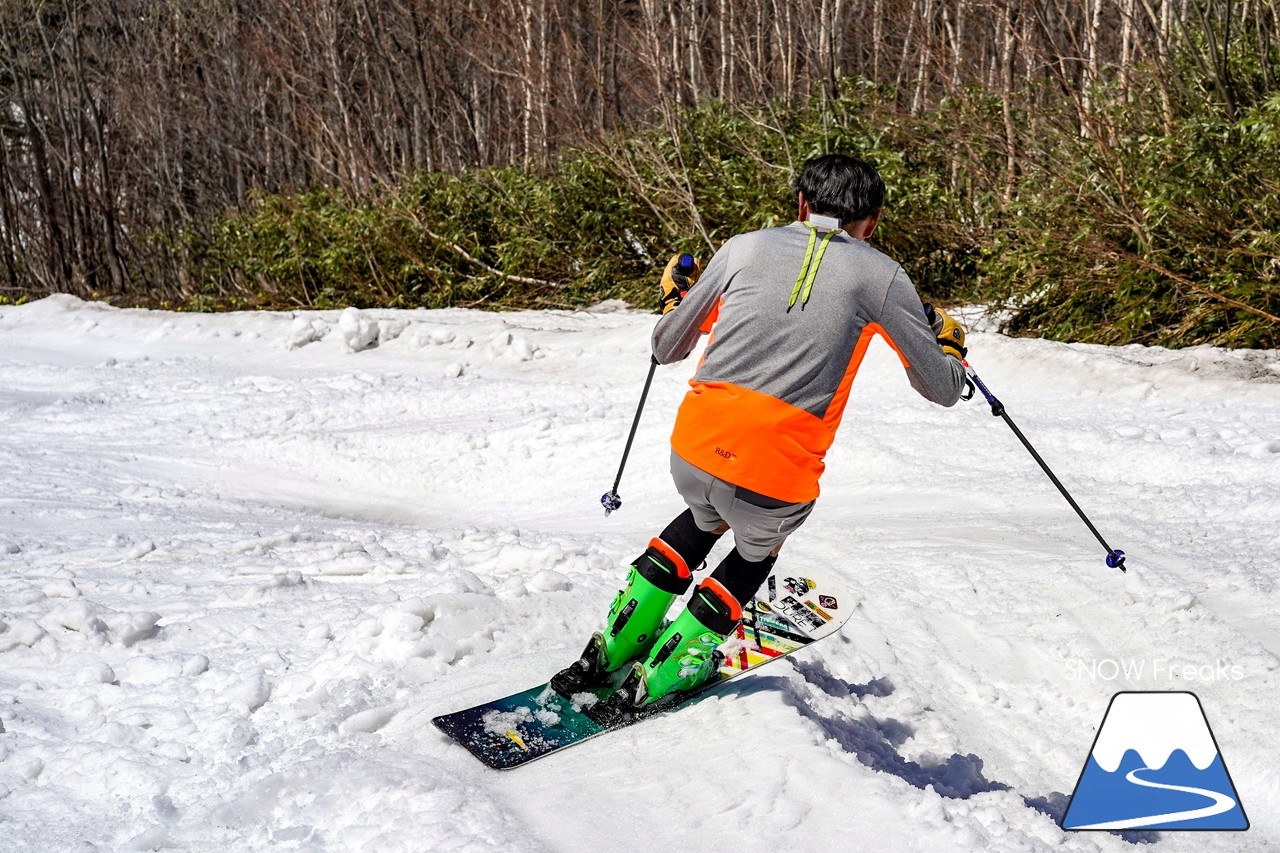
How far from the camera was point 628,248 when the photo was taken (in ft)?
38.2

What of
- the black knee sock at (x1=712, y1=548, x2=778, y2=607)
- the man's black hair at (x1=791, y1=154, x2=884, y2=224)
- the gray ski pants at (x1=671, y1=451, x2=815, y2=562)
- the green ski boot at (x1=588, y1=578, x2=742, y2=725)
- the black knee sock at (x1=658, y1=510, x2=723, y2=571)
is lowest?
the green ski boot at (x1=588, y1=578, x2=742, y2=725)

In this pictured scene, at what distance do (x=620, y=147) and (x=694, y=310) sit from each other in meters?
8.67

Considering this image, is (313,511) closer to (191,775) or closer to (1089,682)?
(191,775)

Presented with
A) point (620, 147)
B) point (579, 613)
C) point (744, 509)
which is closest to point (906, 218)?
point (620, 147)

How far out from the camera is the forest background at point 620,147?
25.1 feet

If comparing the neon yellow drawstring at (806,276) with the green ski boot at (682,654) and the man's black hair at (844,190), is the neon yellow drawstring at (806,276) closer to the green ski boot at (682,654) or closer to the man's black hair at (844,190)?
the man's black hair at (844,190)

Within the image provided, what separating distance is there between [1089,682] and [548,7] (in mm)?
10151

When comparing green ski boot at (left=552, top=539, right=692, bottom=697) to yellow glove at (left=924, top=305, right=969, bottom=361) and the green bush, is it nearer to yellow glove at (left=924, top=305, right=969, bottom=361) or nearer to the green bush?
yellow glove at (left=924, top=305, right=969, bottom=361)

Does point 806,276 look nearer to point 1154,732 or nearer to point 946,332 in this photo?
point 946,332

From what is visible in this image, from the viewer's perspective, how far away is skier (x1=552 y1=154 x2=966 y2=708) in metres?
2.50

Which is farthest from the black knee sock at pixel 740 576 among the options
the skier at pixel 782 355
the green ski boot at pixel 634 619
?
the green ski boot at pixel 634 619

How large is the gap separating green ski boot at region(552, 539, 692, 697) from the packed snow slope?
0.23 meters

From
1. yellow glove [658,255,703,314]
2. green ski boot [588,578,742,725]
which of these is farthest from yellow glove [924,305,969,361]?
green ski boot [588,578,742,725]

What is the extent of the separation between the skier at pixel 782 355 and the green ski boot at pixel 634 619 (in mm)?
96
